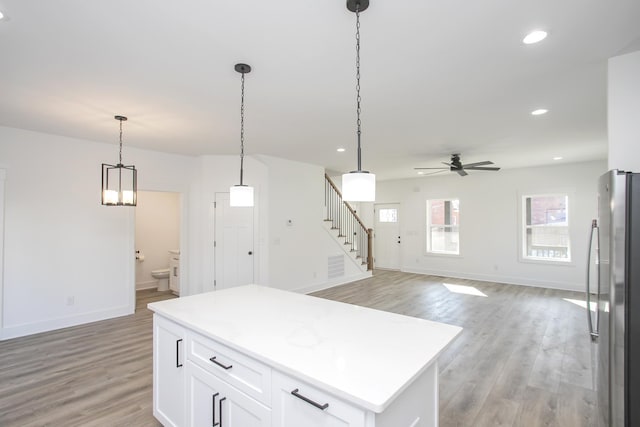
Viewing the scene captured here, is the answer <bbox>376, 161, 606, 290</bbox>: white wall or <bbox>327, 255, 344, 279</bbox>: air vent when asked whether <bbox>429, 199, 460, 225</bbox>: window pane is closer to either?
<bbox>376, 161, 606, 290</bbox>: white wall

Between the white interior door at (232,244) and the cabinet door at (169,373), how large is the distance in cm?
340

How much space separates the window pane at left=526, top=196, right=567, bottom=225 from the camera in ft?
22.0

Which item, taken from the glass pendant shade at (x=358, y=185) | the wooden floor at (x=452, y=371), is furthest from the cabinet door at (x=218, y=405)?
the glass pendant shade at (x=358, y=185)

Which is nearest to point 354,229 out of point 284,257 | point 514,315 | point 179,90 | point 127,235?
point 284,257

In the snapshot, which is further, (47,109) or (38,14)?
(47,109)

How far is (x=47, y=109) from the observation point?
3.32 meters

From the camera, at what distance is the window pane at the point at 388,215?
9.17 m

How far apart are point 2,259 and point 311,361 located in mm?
4809

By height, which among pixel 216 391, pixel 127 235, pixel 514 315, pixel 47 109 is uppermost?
pixel 47 109

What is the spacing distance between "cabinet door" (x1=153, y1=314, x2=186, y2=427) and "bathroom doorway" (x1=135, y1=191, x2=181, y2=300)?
4.48 metres

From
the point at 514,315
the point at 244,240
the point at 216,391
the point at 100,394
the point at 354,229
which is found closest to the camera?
the point at 216,391

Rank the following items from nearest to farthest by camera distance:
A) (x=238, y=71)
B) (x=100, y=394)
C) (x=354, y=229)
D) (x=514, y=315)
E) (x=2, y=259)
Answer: (x=238, y=71) → (x=100, y=394) → (x=2, y=259) → (x=514, y=315) → (x=354, y=229)

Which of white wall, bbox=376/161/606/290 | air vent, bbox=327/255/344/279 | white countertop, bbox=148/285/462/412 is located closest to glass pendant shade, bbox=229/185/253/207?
white countertop, bbox=148/285/462/412

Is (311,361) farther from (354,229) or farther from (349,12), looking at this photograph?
(354,229)
